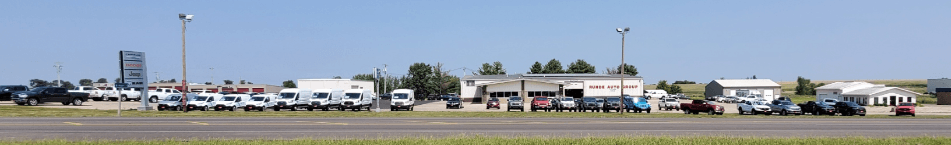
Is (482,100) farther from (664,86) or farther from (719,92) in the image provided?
(664,86)

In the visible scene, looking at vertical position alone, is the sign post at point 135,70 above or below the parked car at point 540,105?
above

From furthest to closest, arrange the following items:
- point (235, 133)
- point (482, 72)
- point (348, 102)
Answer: point (482, 72) < point (348, 102) < point (235, 133)

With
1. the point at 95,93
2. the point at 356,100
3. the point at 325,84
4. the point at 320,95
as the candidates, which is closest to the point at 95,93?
the point at 95,93

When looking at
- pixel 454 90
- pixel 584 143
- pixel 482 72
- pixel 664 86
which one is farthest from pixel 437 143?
pixel 664 86

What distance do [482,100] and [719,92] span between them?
5165 centimetres

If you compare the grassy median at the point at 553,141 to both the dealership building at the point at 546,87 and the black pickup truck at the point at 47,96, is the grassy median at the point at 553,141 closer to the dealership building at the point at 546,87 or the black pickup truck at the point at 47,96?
the black pickup truck at the point at 47,96

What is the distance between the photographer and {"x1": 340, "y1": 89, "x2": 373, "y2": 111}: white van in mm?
46375

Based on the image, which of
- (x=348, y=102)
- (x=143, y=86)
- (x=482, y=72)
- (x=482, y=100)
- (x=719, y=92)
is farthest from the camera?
(x=482, y=72)

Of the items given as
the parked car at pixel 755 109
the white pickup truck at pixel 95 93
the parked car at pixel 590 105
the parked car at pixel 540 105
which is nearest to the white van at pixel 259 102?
the parked car at pixel 540 105

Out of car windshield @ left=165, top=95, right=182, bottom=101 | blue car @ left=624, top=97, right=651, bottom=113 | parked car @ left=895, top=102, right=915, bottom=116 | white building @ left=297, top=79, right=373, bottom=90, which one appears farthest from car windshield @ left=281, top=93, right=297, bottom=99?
parked car @ left=895, top=102, right=915, bottom=116

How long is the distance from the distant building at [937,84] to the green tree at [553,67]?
6449 centimetres

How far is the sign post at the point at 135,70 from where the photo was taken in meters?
40.5

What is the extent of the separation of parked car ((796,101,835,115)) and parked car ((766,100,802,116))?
1.73 meters

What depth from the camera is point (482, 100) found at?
9131cm
